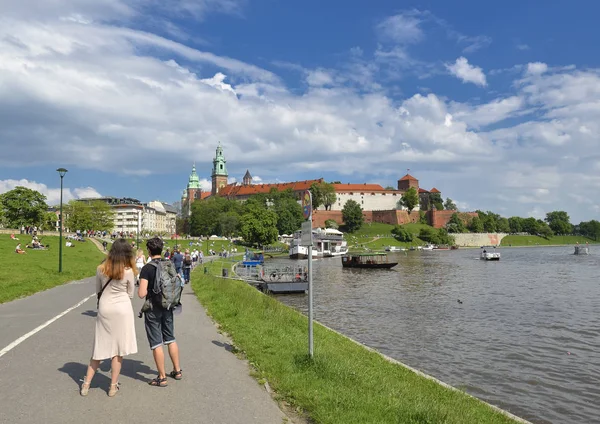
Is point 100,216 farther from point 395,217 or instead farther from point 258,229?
point 395,217

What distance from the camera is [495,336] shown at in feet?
65.6

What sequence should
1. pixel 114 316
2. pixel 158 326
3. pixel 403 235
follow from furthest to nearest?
pixel 403 235, pixel 158 326, pixel 114 316

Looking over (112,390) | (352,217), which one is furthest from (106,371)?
(352,217)

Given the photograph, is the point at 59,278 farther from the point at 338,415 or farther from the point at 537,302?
the point at 537,302

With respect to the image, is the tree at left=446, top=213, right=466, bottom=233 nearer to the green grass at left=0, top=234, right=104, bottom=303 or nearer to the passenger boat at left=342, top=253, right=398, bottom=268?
the passenger boat at left=342, top=253, right=398, bottom=268

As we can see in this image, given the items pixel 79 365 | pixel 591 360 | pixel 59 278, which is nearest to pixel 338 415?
pixel 79 365

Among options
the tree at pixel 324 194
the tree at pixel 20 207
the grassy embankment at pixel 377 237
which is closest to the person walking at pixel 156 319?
the tree at pixel 20 207

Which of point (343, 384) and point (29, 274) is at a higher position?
point (29, 274)

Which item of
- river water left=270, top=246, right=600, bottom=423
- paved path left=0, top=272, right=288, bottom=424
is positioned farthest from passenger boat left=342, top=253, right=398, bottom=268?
paved path left=0, top=272, right=288, bottom=424

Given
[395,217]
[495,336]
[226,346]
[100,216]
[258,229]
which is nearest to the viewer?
[226,346]

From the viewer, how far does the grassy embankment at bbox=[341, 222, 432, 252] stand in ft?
517

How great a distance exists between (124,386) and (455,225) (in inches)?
7643

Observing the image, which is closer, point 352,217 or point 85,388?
point 85,388

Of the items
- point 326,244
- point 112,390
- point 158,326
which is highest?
point 158,326
